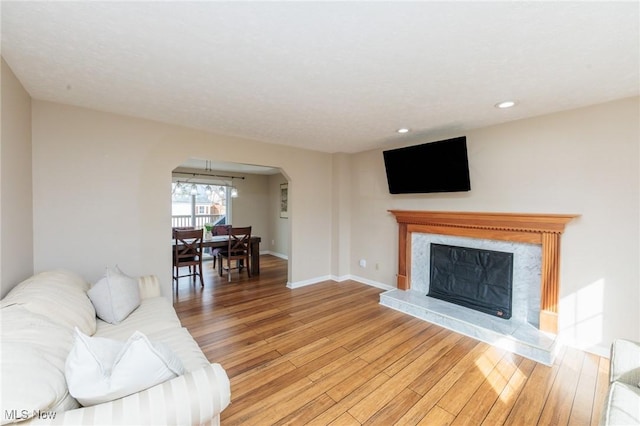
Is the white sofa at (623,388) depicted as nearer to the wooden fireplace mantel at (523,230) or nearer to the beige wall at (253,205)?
the wooden fireplace mantel at (523,230)

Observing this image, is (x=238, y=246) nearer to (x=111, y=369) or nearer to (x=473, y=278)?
(x=473, y=278)

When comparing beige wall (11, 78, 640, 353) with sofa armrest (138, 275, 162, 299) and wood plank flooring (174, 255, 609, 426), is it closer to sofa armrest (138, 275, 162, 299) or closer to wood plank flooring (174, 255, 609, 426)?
sofa armrest (138, 275, 162, 299)

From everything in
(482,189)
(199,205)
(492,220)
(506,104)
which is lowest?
(492,220)

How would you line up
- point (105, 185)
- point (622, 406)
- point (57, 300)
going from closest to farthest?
point (622, 406) < point (57, 300) < point (105, 185)

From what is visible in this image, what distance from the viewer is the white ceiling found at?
4.51 feet

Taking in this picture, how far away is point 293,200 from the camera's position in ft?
14.9

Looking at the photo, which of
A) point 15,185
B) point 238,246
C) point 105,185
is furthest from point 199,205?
point 15,185

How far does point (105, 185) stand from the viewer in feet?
9.51

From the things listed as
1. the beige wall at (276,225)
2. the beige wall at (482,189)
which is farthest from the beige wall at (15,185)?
the beige wall at (276,225)

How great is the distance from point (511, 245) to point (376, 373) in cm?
219

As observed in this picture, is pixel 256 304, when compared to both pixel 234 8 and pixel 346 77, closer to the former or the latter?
pixel 346 77

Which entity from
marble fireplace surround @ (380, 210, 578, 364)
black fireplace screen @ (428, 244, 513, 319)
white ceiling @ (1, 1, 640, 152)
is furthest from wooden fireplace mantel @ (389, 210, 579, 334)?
white ceiling @ (1, 1, 640, 152)

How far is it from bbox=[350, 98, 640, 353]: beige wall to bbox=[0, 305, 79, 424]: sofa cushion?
3.88 m

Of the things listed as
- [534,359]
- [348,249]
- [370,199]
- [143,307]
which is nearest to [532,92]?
[534,359]
